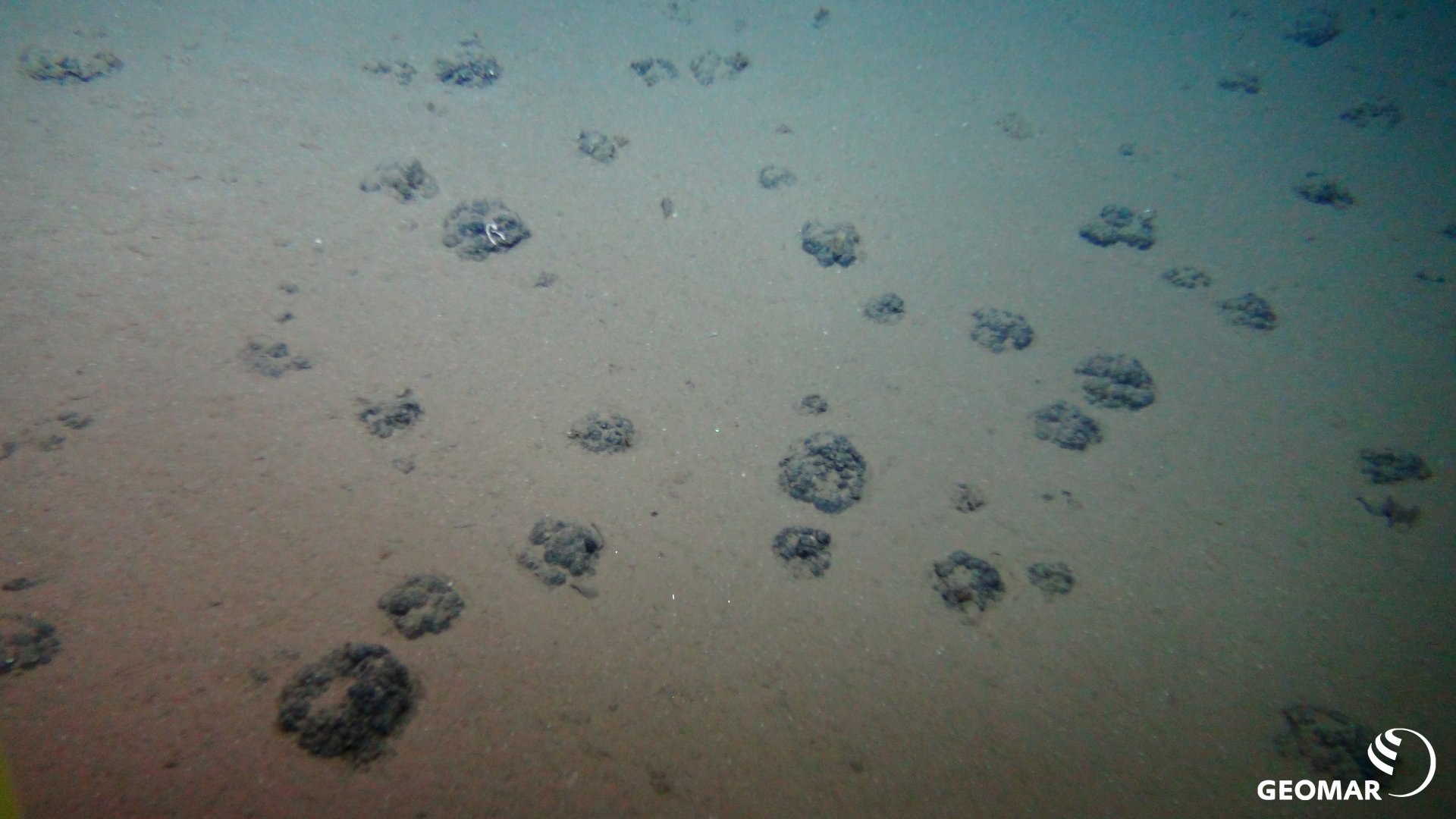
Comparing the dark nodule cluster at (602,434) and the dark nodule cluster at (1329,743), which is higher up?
the dark nodule cluster at (1329,743)

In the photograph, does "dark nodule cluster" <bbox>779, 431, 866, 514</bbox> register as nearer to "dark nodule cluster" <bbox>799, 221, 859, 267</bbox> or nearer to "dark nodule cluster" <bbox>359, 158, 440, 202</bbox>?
"dark nodule cluster" <bbox>799, 221, 859, 267</bbox>

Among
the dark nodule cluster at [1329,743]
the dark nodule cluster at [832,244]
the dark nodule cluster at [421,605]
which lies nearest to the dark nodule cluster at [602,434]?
the dark nodule cluster at [421,605]

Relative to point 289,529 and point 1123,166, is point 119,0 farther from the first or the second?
point 1123,166

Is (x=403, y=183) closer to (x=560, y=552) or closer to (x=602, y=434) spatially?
(x=602, y=434)

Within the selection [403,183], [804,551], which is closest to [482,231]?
[403,183]

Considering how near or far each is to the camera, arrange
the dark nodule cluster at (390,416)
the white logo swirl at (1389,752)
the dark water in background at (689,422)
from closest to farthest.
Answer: the dark water in background at (689,422)
the white logo swirl at (1389,752)
the dark nodule cluster at (390,416)

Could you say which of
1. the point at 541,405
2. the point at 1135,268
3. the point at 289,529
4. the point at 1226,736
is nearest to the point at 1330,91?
the point at 1135,268

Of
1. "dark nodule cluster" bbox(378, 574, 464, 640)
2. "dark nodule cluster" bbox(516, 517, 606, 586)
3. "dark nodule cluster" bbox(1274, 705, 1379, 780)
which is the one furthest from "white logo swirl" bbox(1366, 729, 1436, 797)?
"dark nodule cluster" bbox(378, 574, 464, 640)

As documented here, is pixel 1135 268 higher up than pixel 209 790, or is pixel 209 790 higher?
pixel 1135 268

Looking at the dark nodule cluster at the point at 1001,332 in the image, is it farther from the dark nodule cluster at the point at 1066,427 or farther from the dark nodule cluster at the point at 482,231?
the dark nodule cluster at the point at 482,231
